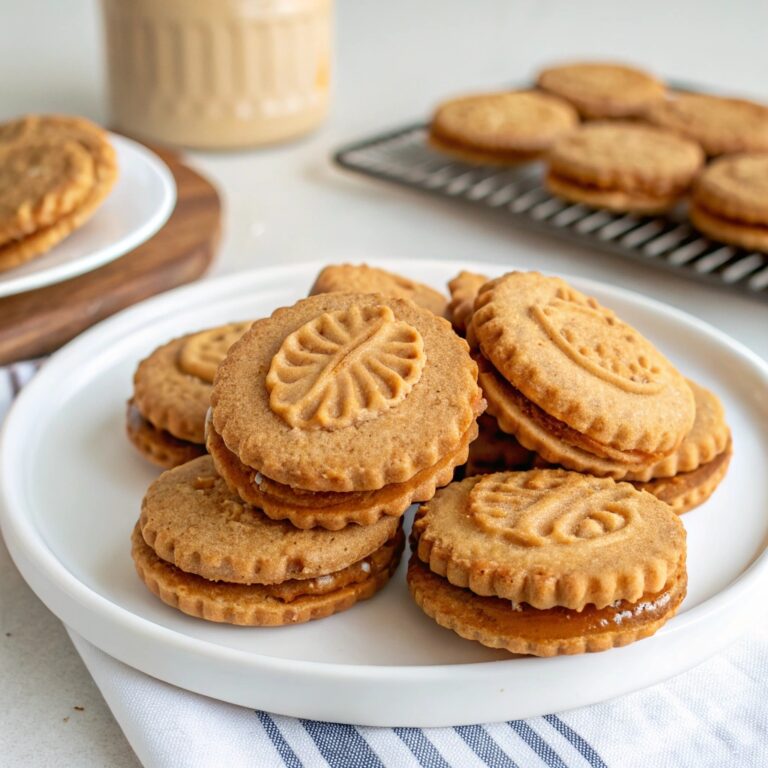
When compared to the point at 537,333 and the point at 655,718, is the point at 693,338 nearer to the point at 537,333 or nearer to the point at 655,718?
the point at 537,333

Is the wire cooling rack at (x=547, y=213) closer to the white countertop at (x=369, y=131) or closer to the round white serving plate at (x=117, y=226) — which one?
the white countertop at (x=369, y=131)

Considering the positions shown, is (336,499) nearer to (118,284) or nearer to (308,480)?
(308,480)

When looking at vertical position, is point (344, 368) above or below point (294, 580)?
above

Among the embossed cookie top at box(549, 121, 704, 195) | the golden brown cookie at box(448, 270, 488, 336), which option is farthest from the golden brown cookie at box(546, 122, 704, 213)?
the golden brown cookie at box(448, 270, 488, 336)

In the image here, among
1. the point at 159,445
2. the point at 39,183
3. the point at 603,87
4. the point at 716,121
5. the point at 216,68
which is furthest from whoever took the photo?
the point at 603,87

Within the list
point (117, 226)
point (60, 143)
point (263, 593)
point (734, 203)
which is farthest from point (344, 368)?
point (734, 203)

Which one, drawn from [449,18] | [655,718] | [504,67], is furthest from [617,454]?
[449,18]

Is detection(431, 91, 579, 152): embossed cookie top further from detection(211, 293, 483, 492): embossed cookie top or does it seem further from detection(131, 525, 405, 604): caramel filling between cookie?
detection(131, 525, 405, 604): caramel filling between cookie
